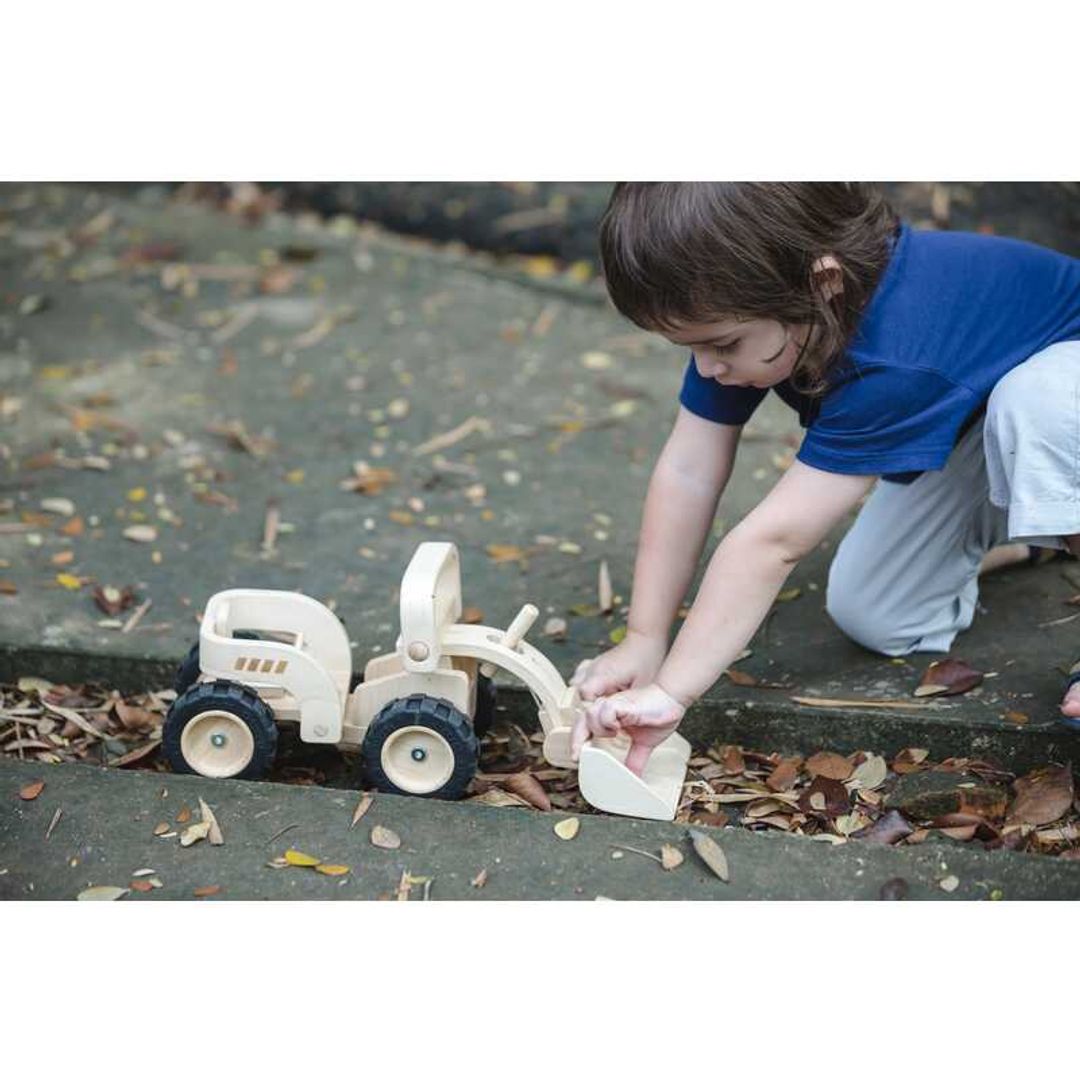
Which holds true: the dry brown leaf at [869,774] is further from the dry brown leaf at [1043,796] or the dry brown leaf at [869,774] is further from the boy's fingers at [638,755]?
the boy's fingers at [638,755]

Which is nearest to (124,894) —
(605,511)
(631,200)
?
(631,200)

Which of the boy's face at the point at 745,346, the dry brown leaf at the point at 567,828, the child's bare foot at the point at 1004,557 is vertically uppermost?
the boy's face at the point at 745,346

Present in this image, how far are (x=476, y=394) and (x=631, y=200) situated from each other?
194 cm

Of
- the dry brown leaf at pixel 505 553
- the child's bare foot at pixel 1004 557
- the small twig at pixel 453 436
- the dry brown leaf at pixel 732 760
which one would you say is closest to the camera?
the dry brown leaf at pixel 732 760

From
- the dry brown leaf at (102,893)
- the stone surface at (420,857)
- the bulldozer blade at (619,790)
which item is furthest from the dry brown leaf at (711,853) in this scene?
the dry brown leaf at (102,893)

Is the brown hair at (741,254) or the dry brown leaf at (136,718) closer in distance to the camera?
the brown hair at (741,254)

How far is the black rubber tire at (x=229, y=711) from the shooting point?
260 centimetres

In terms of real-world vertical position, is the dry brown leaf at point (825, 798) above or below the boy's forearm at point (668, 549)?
below

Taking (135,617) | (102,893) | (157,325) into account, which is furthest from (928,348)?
(157,325)

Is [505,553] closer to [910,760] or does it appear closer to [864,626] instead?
[864,626]

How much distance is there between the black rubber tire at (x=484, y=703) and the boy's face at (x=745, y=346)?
744mm

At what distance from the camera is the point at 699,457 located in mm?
2836

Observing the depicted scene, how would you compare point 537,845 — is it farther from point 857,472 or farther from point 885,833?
point 857,472

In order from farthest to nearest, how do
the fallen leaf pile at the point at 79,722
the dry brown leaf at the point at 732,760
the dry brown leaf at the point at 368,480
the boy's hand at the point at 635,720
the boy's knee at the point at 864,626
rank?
1. the dry brown leaf at the point at 368,480
2. the boy's knee at the point at 864,626
3. the fallen leaf pile at the point at 79,722
4. the dry brown leaf at the point at 732,760
5. the boy's hand at the point at 635,720
